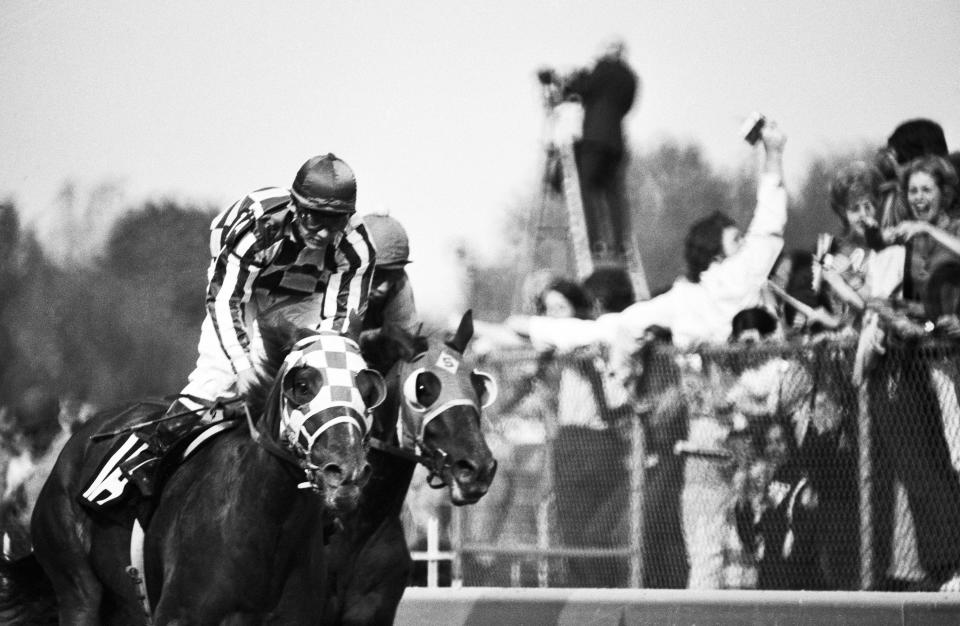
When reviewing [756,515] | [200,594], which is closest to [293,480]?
[200,594]

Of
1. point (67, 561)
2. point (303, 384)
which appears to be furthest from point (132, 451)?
point (303, 384)

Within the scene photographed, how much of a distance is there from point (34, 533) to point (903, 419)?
4494mm

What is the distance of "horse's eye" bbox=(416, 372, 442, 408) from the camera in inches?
273

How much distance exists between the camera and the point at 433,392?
22.7 feet

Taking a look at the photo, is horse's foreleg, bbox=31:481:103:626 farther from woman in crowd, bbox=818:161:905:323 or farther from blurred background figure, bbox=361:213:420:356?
woman in crowd, bbox=818:161:905:323

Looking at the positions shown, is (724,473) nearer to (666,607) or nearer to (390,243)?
(666,607)

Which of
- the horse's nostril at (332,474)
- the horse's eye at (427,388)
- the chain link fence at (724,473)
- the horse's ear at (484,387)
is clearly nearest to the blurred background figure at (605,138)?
the chain link fence at (724,473)

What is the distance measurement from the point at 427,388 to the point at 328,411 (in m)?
1.52

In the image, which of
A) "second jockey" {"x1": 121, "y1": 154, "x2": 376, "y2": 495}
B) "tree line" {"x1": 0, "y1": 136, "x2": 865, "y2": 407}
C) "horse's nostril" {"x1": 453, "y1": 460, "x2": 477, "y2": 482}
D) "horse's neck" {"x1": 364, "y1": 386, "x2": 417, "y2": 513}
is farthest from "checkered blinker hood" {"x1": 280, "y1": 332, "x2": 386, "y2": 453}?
"tree line" {"x1": 0, "y1": 136, "x2": 865, "y2": 407}

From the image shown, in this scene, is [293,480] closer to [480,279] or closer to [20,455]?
[20,455]

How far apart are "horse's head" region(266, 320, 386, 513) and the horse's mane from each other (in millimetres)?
1434

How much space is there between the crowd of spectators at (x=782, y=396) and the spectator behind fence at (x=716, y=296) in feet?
0.04

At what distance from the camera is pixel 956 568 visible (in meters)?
7.90

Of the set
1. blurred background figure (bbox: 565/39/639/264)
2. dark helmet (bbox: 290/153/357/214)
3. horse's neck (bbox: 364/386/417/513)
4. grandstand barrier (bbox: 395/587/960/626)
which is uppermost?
blurred background figure (bbox: 565/39/639/264)
